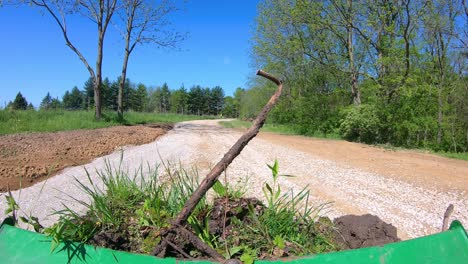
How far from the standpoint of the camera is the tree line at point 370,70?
57.4 feet

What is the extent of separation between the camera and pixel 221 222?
223 cm

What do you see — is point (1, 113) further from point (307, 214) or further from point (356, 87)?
point (356, 87)

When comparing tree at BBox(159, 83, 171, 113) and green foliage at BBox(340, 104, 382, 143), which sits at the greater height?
tree at BBox(159, 83, 171, 113)

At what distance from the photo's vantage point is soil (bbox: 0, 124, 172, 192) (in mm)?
6410

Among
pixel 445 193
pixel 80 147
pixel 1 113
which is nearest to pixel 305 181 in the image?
pixel 445 193

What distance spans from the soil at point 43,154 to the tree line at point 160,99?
7515cm

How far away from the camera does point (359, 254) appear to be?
148 cm

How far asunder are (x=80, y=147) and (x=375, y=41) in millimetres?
16135

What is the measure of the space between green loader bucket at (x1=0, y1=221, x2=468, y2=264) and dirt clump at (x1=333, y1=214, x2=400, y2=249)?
1.91 ft

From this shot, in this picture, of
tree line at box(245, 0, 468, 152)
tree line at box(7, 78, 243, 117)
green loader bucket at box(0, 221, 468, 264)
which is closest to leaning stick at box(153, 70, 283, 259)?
green loader bucket at box(0, 221, 468, 264)

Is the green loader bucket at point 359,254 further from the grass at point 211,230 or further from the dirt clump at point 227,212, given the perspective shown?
the dirt clump at point 227,212

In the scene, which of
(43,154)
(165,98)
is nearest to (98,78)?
(43,154)

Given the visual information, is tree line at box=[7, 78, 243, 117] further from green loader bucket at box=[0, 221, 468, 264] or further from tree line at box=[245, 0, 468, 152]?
green loader bucket at box=[0, 221, 468, 264]

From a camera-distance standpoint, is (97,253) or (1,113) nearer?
(97,253)
